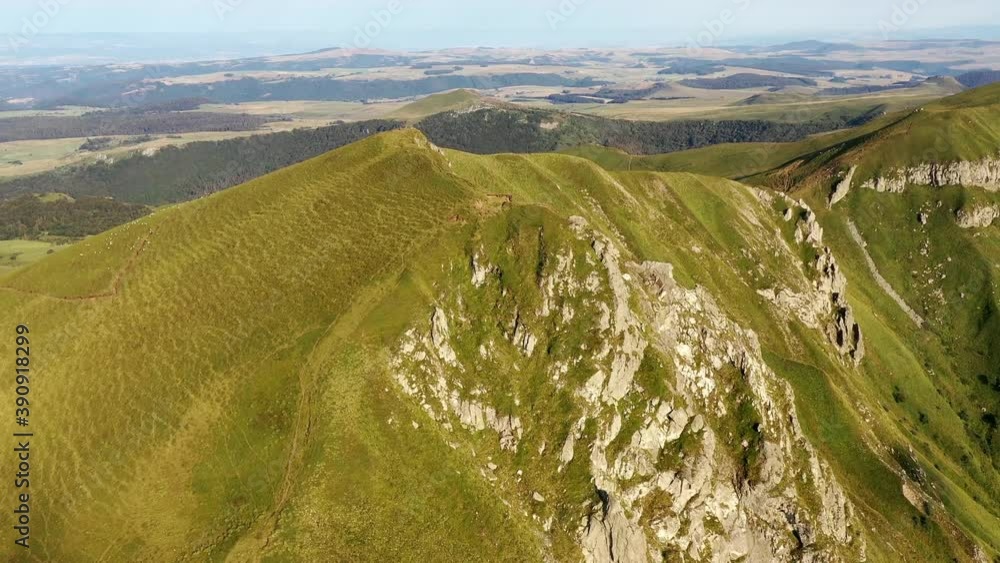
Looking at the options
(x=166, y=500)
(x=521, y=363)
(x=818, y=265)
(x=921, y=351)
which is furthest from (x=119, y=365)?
(x=921, y=351)

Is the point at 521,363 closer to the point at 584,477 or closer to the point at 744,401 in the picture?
the point at 584,477

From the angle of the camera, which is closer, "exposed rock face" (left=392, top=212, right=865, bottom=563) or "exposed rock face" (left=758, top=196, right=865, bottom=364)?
"exposed rock face" (left=392, top=212, right=865, bottom=563)

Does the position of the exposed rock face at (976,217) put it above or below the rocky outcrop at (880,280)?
above

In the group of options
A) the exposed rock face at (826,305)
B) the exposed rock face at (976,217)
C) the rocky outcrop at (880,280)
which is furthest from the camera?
the exposed rock face at (976,217)

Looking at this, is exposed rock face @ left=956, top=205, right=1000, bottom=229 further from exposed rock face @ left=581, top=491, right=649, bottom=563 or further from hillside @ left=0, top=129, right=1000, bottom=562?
exposed rock face @ left=581, top=491, right=649, bottom=563

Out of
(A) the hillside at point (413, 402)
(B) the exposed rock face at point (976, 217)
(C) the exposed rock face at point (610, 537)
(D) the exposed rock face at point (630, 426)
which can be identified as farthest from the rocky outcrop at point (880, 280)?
(C) the exposed rock face at point (610, 537)

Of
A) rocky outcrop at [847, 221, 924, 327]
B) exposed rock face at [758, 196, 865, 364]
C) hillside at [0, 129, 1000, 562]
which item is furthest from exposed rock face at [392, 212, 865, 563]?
rocky outcrop at [847, 221, 924, 327]

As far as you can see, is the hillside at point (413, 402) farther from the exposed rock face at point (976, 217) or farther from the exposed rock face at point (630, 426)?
the exposed rock face at point (976, 217)
